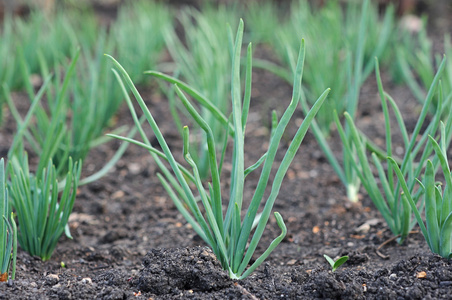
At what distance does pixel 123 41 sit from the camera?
3373 mm

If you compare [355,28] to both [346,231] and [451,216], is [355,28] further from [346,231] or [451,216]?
[451,216]

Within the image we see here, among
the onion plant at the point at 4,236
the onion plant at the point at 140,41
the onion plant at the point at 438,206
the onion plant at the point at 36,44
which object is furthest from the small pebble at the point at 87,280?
the onion plant at the point at 36,44

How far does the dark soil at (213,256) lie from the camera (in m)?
1.21

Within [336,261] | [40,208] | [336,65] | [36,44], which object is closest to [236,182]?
[336,261]

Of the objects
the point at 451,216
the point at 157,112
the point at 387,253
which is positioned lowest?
the point at 157,112

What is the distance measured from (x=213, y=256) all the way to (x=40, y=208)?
0.54 meters

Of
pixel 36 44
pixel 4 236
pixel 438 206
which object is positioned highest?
pixel 438 206

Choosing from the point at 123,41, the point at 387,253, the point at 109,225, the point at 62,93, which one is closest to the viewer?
the point at 387,253

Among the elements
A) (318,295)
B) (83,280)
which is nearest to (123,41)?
(83,280)

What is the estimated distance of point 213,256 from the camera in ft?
4.21

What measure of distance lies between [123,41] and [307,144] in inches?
57.1

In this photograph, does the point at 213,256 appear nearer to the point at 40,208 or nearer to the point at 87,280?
the point at 87,280

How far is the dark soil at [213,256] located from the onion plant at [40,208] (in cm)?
5

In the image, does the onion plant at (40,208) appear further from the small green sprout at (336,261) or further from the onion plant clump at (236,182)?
the small green sprout at (336,261)
